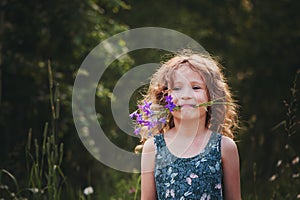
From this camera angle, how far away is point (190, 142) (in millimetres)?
2219

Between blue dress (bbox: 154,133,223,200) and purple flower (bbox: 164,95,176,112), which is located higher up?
purple flower (bbox: 164,95,176,112)

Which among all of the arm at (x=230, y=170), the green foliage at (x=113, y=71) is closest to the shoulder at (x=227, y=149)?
the arm at (x=230, y=170)

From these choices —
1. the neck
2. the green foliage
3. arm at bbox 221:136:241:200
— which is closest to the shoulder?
arm at bbox 221:136:241:200

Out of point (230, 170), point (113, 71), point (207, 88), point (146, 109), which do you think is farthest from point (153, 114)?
point (113, 71)

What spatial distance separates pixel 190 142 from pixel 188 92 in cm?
22

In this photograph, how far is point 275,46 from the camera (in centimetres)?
550

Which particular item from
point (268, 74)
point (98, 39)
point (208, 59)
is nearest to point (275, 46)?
point (268, 74)

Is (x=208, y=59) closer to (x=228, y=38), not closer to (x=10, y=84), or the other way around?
(x=10, y=84)

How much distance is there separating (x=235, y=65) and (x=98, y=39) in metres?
2.51

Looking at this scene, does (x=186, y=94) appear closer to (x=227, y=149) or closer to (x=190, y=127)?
(x=190, y=127)

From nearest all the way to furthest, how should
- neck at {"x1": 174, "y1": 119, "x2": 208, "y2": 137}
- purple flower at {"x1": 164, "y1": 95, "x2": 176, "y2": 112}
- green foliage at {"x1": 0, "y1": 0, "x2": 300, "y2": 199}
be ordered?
purple flower at {"x1": 164, "y1": 95, "x2": 176, "y2": 112}
neck at {"x1": 174, "y1": 119, "x2": 208, "y2": 137}
green foliage at {"x1": 0, "y1": 0, "x2": 300, "y2": 199}

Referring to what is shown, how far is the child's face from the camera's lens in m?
2.14

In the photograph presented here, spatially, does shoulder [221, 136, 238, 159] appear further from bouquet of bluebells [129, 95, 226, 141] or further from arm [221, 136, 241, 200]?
bouquet of bluebells [129, 95, 226, 141]

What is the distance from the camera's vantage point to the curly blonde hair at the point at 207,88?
88.7 inches
